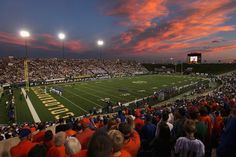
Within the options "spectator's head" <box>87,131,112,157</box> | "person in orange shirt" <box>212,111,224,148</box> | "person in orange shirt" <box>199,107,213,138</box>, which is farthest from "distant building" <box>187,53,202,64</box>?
"spectator's head" <box>87,131,112,157</box>

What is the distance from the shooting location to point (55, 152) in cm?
373

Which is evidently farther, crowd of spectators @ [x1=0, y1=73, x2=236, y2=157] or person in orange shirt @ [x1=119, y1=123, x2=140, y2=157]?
person in orange shirt @ [x1=119, y1=123, x2=140, y2=157]

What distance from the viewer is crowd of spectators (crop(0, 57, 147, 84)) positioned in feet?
176

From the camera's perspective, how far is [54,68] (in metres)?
65.6

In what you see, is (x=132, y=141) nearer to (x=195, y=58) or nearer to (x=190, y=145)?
(x=190, y=145)

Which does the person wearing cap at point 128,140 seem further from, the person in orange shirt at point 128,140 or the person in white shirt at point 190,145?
the person in white shirt at point 190,145

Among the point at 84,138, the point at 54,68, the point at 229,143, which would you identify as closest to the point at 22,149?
the point at 84,138

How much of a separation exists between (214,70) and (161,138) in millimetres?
90860

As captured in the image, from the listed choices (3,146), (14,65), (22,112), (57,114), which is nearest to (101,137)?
(3,146)

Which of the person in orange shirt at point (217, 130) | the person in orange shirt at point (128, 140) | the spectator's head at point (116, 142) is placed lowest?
the person in orange shirt at point (217, 130)

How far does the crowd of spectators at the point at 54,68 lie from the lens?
2117 inches

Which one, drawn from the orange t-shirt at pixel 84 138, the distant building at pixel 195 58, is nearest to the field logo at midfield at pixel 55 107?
the orange t-shirt at pixel 84 138

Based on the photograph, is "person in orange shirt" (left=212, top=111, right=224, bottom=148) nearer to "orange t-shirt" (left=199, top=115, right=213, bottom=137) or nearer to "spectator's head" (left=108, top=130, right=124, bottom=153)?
"orange t-shirt" (left=199, top=115, right=213, bottom=137)

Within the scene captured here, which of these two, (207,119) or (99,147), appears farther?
(207,119)
